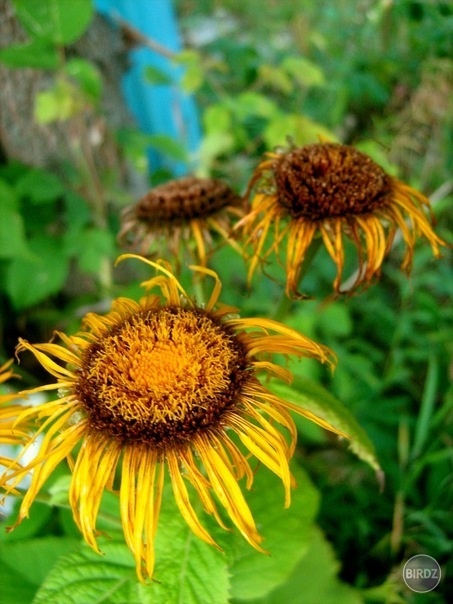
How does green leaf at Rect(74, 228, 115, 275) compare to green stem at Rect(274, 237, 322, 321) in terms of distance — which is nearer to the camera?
green stem at Rect(274, 237, 322, 321)

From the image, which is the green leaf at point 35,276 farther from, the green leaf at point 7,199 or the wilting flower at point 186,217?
the wilting flower at point 186,217

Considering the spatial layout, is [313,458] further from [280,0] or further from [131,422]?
[280,0]

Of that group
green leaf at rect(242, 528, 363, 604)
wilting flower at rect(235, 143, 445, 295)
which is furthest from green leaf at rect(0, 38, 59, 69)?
green leaf at rect(242, 528, 363, 604)

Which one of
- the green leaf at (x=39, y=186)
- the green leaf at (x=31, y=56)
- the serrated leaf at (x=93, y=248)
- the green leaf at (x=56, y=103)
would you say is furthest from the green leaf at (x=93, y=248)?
the green leaf at (x=31, y=56)

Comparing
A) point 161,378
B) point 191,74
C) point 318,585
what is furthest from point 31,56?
point 318,585

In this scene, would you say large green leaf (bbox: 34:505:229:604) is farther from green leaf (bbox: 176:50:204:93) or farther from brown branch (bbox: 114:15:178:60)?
brown branch (bbox: 114:15:178:60)

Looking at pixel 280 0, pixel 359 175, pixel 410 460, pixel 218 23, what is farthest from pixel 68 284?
pixel 280 0

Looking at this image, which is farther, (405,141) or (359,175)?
(405,141)
